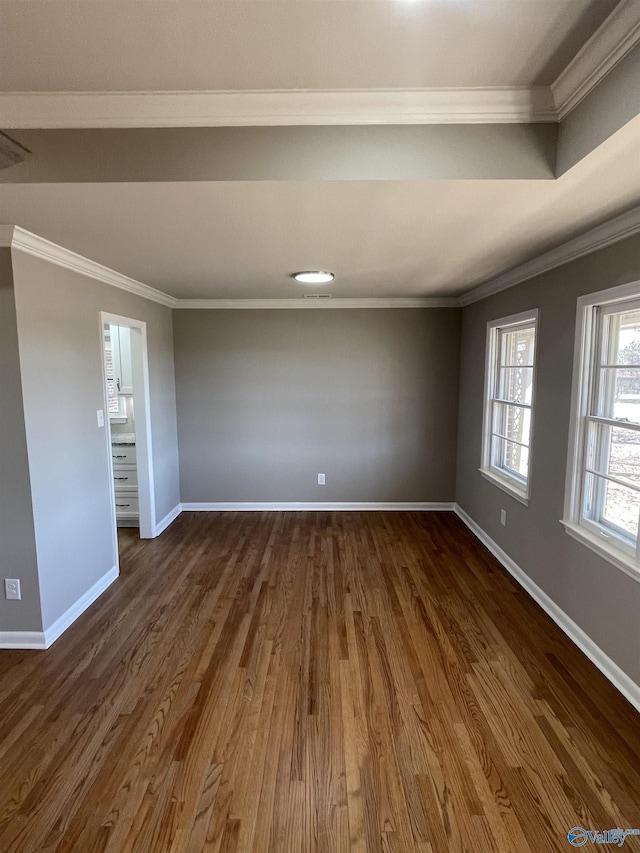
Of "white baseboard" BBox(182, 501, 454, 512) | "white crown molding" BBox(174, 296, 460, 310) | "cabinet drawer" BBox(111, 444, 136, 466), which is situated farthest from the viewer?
"white baseboard" BBox(182, 501, 454, 512)

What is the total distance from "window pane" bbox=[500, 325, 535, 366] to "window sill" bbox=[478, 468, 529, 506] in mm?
986

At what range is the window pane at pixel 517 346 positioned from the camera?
3.21 m

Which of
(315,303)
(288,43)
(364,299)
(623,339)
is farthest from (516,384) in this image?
(288,43)

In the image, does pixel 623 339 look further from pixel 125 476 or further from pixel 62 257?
pixel 125 476

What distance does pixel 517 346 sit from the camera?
347cm

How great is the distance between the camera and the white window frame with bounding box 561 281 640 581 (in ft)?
7.33

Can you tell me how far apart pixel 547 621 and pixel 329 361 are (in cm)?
308

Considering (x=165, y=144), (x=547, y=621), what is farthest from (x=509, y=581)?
(x=165, y=144)

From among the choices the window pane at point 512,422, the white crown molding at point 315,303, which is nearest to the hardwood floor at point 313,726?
the window pane at point 512,422

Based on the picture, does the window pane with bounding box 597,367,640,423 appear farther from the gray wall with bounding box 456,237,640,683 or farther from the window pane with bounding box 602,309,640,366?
the gray wall with bounding box 456,237,640,683

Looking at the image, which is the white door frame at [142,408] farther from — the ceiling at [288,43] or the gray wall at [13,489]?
the ceiling at [288,43]

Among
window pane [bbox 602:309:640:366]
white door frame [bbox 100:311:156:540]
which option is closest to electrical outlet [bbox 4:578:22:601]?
white door frame [bbox 100:311:156:540]

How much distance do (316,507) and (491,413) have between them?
218cm

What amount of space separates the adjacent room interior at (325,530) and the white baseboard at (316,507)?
0.62 meters
